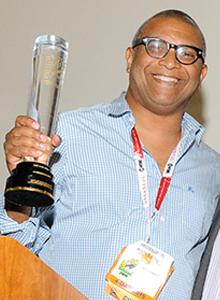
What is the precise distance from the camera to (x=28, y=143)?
0.95 meters

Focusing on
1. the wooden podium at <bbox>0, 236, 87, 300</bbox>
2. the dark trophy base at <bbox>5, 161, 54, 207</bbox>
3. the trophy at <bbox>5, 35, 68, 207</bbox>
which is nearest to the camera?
the wooden podium at <bbox>0, 236, 87, 300</bbox>

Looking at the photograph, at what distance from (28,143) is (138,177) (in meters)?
0.53

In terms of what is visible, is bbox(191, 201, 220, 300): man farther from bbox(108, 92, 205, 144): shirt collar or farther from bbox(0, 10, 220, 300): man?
bbox(108, 92, 205, 144): shirt collar

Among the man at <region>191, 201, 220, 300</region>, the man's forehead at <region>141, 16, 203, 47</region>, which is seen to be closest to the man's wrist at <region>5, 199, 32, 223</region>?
the man at <region>191, 201, 220, 300</region>

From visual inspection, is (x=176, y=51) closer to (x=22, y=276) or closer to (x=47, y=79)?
(x=47, y=79)

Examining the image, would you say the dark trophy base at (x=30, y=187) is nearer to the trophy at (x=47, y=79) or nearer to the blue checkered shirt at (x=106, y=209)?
the trophy at (x=47, y=79)

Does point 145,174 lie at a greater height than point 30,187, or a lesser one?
lesser

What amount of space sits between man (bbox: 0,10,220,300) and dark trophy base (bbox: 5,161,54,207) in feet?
1.01


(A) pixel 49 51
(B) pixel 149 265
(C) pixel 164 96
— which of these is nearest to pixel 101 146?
(C) pixel 164 96

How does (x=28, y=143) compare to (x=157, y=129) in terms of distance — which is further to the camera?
(x=157, y=129)

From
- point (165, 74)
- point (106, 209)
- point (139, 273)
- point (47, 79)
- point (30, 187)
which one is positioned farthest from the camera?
point (165, 74)

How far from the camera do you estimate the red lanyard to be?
55.6 inches

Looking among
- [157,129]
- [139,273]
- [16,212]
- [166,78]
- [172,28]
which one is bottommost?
[139,273]

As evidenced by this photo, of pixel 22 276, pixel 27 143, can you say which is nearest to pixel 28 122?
pixel 27 143
